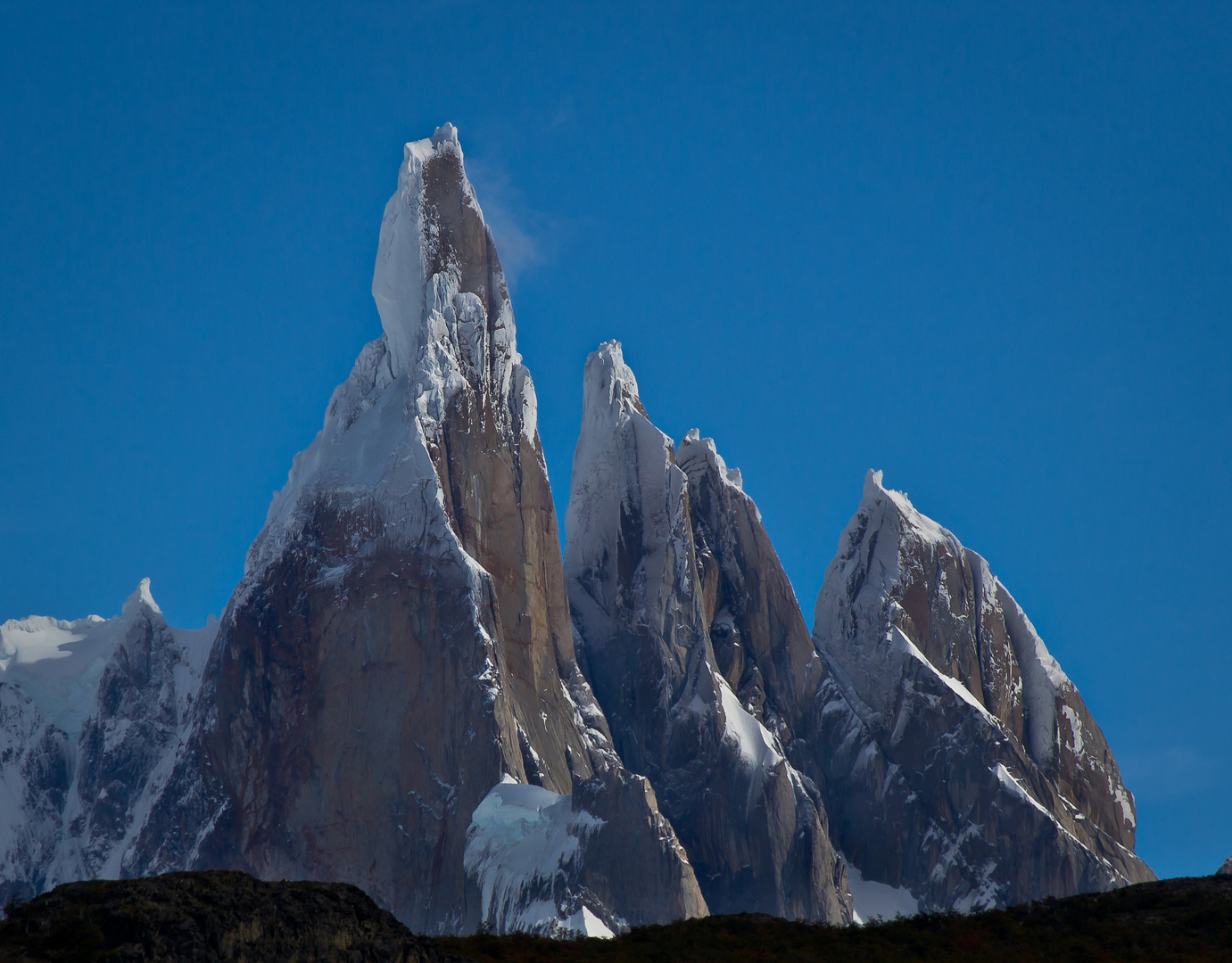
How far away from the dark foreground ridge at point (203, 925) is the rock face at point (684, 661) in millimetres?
75923

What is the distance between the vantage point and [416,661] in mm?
95938

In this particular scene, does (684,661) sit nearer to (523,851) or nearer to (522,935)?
(523,851)

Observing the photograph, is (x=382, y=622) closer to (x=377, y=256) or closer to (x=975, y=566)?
(x=377, y=256)

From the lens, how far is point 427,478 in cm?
9938

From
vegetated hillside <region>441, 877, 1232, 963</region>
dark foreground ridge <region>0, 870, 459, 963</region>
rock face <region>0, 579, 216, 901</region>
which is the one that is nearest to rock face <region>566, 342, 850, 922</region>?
rock face <region>0, 579, 216, 901</region>

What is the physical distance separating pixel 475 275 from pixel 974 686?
5939cm

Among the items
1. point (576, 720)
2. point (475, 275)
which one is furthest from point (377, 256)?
point (576, 720)

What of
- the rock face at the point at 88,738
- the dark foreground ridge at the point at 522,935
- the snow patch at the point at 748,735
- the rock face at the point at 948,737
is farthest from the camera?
the rock face at the point at 948,737

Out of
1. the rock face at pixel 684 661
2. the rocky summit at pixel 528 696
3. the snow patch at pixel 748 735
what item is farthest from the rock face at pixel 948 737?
the snow patch at pixel 748 735

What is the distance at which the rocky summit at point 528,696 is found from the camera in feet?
303

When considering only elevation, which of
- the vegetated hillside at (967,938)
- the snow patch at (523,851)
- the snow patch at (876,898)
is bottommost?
the vegetated hillside at (967,938)

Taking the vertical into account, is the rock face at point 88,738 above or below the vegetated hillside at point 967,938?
above

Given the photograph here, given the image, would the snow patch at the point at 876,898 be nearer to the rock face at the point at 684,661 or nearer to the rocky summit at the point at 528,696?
the rocky summit at the point at 528,696

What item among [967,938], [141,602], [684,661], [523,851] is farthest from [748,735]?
[967,938]
